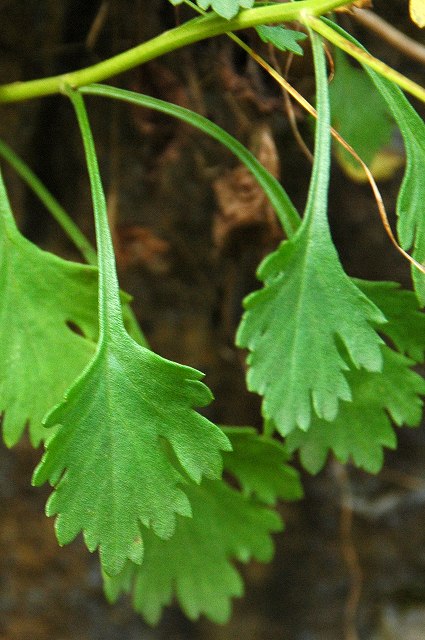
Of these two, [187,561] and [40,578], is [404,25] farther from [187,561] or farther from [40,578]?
[40,578]

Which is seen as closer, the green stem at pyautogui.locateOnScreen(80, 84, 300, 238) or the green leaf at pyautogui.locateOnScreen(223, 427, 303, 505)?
the green stem at pyautogui.locateOnScreen(80, 84, 300, 238)

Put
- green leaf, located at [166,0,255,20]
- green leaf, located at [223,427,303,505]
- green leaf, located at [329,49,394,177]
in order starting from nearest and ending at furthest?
1. green leaf, located at [166,0,255,20]
2. green leaf, located at [223,427,303,505]
3. green leaf, located at [329,49,394,177]

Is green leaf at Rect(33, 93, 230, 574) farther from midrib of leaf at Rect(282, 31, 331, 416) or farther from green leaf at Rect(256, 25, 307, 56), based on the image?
green leaf at Rect(256, 25, 307, 56)

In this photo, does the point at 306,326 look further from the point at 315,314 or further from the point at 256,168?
the point at 256,168

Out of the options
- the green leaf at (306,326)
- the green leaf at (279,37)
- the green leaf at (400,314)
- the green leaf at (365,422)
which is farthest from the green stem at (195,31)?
the green leaf at (365,422)

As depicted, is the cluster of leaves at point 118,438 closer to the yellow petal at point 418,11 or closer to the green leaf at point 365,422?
the green leaf at point 365,422

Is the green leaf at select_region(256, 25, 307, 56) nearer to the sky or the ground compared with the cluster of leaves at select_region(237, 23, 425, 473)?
nearer to the sky

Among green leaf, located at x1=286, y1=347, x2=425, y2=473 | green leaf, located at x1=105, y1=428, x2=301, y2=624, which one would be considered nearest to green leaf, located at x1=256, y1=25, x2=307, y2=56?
green leaf, located at x1=286, y1=347, x2=425, y2=473

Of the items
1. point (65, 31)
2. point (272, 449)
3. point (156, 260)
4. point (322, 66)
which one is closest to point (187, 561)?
point (272, 449)
